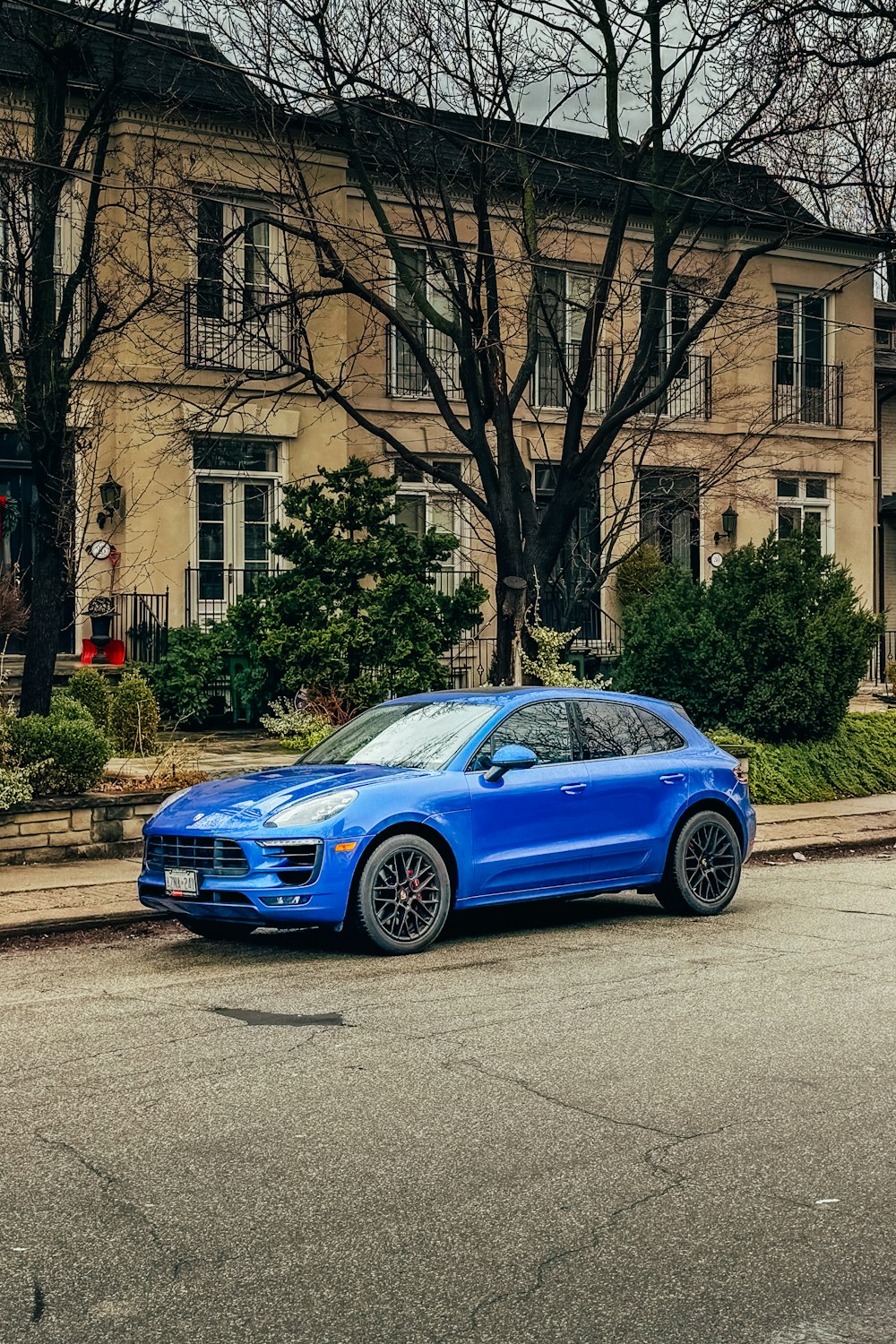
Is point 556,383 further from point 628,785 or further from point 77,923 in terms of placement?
point 77,923

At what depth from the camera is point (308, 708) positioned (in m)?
19.0

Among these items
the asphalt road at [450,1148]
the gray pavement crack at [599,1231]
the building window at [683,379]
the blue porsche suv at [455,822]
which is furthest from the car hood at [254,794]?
the building window at [683,379]

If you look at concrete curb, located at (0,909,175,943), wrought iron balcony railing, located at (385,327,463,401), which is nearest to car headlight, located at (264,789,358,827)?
concrete curb, located at (0,909,175,943)

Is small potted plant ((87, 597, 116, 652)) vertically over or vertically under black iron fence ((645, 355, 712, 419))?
under

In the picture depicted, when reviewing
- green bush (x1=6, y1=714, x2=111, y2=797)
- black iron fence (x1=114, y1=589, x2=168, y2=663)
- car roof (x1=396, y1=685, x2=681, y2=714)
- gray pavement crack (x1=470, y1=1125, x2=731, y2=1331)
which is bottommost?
gray pavement crack (x1=470, y1=1125, x2=731, y2=1331)

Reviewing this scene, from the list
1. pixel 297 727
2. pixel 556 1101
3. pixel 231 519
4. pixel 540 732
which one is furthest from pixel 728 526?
pixel 556 1101

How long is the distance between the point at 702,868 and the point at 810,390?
2100 centimetres

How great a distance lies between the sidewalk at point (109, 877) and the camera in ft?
35.4

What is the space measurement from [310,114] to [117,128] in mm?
4092

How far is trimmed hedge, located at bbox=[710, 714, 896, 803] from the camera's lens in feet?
58.4

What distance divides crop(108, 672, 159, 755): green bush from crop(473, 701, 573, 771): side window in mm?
7193

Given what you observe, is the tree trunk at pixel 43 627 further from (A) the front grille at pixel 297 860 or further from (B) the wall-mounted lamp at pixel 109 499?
(B) the wall-mounted lamp at pixel 109 499

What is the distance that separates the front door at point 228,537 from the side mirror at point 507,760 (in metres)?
13.9

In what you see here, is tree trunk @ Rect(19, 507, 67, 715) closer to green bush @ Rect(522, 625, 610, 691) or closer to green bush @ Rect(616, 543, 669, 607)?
green bush @ Rect(522, 625, 610, 691)
